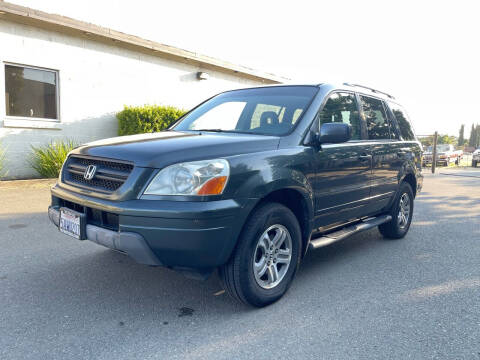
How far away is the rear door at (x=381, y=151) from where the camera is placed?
4.57 m

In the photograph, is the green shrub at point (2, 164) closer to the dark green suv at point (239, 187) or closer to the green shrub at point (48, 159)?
the green shrub at point (48, 159)

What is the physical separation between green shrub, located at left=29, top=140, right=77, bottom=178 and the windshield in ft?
20.9

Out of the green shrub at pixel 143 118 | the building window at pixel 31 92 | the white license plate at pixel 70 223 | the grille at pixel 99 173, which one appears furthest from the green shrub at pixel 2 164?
the white license plate at pixel 70 223

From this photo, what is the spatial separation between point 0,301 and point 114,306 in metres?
0.90

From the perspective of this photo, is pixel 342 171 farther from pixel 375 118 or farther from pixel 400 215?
pixel 400 215

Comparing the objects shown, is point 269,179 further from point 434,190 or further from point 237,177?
point 434,190

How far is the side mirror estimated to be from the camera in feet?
11.4

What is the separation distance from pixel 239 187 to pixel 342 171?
4.77 ft

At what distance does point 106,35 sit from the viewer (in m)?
10.9

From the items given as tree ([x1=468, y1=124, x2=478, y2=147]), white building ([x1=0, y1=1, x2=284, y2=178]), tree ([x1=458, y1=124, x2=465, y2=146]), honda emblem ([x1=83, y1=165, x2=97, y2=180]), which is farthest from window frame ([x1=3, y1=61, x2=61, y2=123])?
tree ([x1=458, y1=124, x2=465, y2=146])

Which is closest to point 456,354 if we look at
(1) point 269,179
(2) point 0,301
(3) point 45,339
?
Answer: (1) point 269,179

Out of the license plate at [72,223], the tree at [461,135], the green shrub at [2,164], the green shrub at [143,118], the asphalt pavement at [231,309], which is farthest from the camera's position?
the tree at [461,135]

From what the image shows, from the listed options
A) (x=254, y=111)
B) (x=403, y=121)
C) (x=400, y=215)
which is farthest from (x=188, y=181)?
(x=403, y=121)

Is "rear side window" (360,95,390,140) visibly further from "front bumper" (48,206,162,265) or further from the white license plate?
the white license plate
